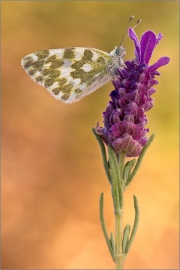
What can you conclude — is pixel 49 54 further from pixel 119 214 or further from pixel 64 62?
pixel 119 214

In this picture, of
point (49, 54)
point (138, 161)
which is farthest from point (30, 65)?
point (138, 161)

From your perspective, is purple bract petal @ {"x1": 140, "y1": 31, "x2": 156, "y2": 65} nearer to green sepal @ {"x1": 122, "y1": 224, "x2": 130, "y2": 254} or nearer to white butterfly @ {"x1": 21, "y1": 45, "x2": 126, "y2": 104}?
white butterfly @ {"x1": 21, "y1": 45, "x2": 126, "y2": 104}

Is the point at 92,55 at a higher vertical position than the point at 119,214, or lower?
higher

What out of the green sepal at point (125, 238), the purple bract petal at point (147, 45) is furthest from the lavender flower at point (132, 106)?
the green sepal at point (125, 238)

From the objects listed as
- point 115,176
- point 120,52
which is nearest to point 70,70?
point 120,52

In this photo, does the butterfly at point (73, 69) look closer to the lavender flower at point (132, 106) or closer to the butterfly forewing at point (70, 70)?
the butterfly forewing at point (70, 70)

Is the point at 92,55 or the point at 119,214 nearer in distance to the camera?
the point at 119,214
